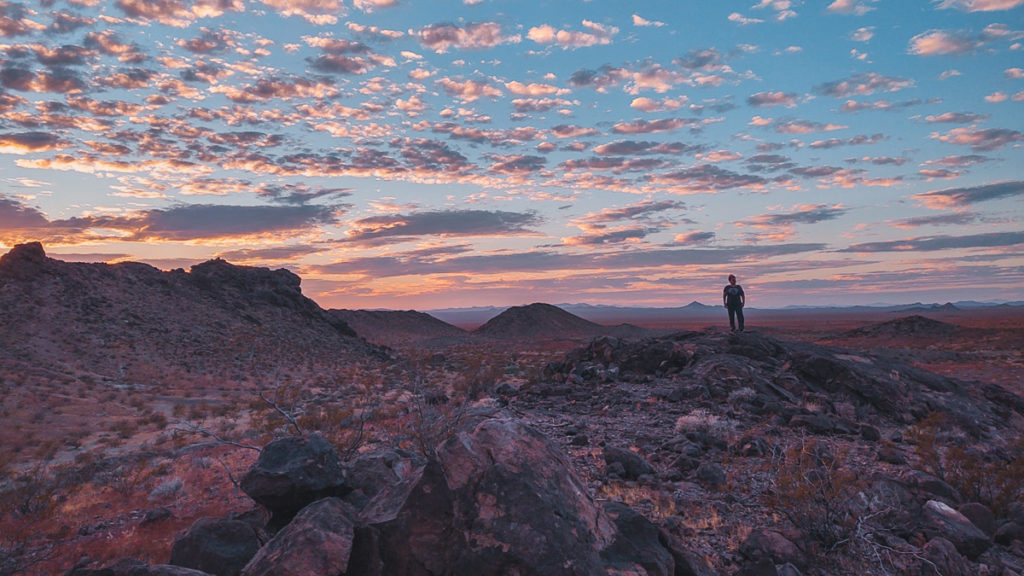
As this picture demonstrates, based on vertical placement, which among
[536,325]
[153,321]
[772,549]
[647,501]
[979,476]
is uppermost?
[153,321]

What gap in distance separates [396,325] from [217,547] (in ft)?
286

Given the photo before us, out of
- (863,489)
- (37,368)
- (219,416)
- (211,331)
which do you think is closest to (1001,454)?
(863,489)

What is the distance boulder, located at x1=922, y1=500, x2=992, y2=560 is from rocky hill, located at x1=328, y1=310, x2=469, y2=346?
240 feet

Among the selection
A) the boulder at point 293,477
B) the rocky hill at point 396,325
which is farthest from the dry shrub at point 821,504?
the rocky hill at point 396,325

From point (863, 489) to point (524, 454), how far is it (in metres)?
5.74

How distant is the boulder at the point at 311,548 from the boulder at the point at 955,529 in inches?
258

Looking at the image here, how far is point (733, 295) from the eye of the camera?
20.3m

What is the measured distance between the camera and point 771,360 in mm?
18281

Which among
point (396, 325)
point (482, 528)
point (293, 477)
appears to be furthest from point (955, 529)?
point (396, 325)

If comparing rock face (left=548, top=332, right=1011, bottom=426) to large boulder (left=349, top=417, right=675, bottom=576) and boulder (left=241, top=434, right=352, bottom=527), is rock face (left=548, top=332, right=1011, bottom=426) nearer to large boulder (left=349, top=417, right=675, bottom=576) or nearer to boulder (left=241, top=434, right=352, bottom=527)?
large boulder (left=349, top=417, right=675, bottom=576)

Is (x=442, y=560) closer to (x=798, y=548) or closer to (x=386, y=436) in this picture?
(x=798, y=548)

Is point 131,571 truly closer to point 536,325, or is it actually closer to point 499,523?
point 499,523

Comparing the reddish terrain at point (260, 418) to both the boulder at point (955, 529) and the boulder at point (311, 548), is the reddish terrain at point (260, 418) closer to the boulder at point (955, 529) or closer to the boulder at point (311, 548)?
the boulder at point (955, 529)

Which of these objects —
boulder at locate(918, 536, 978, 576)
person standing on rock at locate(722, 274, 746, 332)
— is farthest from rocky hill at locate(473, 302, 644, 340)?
boulder at locate(918, 536, 978, 576)
